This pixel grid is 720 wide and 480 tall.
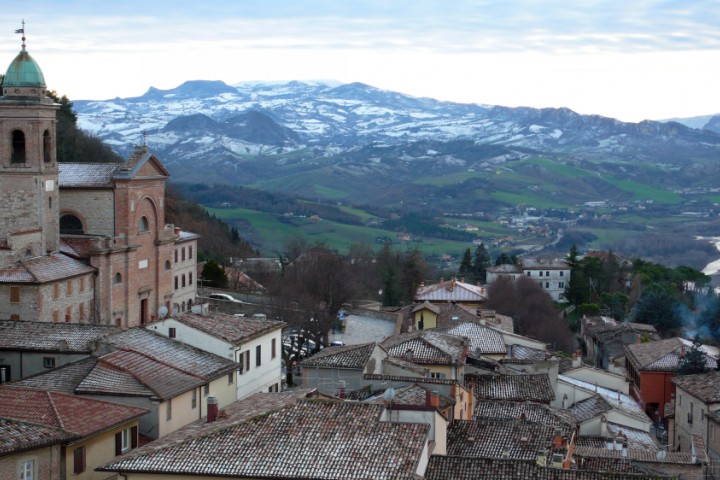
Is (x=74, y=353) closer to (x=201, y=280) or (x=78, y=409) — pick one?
(x=78, y=409)

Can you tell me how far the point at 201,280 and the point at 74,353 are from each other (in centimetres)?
3890

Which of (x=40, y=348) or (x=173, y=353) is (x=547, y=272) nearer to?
(x=173, y=353)

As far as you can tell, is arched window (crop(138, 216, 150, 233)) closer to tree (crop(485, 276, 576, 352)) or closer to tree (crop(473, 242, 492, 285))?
tree (crop(485, 276, 576, 352))

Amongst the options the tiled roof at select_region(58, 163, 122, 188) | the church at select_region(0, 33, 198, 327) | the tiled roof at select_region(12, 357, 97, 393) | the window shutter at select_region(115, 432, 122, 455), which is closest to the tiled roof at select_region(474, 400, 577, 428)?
the tiled roof at select_region(12, 357, 97, 393)

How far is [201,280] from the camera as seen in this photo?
67.9 metres

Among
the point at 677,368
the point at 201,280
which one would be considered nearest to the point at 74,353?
the point at 677,368

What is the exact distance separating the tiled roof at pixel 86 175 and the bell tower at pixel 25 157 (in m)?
3.01

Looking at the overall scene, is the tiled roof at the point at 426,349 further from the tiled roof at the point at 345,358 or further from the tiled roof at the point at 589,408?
the tiled roof at the point at 589,408

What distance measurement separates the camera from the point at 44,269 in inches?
1655

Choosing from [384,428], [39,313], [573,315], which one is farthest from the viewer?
[573,315]

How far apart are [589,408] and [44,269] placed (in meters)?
19.5

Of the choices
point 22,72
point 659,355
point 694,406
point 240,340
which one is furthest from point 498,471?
point 659,355

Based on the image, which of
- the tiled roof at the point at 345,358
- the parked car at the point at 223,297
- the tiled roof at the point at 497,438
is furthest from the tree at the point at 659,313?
the tiled roof at the point at 497,438

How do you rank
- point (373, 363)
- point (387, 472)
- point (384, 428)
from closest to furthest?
point (387, 472) → point (384, 428) → point (373, 363)
